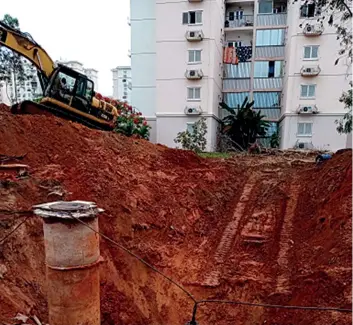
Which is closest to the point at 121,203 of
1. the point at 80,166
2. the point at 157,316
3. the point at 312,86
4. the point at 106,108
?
the point at 80,166

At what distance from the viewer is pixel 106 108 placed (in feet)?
38.6

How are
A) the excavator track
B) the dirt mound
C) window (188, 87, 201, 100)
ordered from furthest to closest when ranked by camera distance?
window (188, 87, 201, 100) < the excavator track < the dirt mound

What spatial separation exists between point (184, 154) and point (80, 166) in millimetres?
3733

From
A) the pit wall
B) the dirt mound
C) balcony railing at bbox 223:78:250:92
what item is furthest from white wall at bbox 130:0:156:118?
the dirt mound

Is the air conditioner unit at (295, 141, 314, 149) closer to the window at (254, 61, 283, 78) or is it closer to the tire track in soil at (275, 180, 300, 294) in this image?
the window at (254, 61, 283, 78)

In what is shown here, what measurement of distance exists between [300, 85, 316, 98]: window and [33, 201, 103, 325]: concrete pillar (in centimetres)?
1886

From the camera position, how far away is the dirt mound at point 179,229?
4367 millimetres

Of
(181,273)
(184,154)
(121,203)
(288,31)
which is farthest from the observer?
(288,31)

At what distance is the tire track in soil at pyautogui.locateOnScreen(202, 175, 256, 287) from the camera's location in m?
5.41

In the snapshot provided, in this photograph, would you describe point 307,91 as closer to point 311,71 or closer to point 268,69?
point 311,71

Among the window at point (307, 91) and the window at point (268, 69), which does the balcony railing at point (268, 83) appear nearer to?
the window at point (268, 69)

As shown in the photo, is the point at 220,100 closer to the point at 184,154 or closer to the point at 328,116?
the point at 328,116

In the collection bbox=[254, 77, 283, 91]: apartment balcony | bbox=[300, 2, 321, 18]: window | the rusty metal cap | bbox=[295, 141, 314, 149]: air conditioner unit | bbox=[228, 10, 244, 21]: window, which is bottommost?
the rusty metal cap

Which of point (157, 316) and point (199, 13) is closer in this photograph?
point (157, 316)
